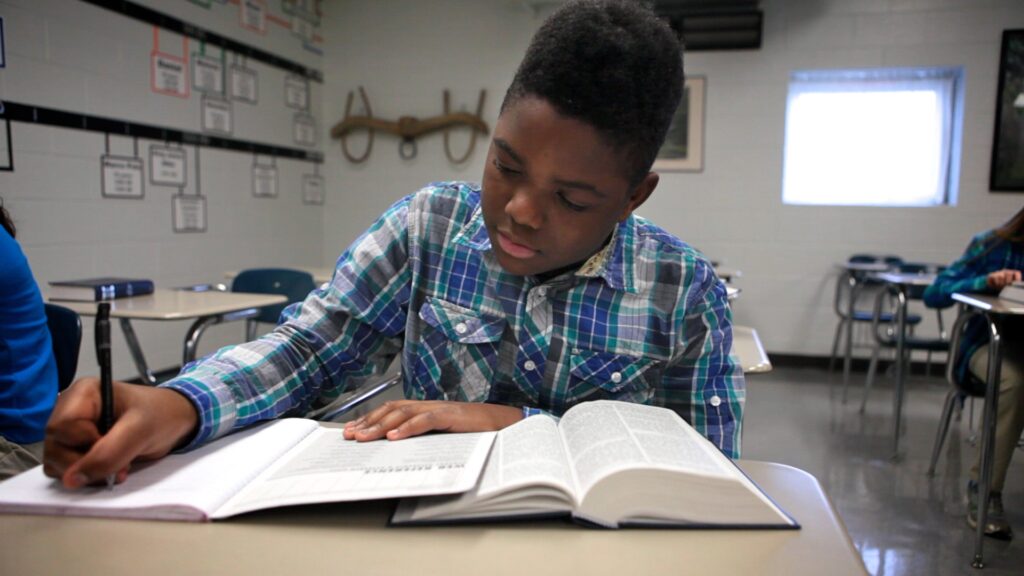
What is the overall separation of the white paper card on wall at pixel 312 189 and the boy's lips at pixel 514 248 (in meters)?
4.72

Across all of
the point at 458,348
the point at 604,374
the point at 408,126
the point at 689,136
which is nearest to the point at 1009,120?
the point at 689,136

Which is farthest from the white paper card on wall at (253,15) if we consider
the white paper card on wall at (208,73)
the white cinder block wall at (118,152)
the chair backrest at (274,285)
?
the chair backrest at (274,285)

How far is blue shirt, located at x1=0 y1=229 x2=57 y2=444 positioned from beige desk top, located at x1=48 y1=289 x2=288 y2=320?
61 centimetres

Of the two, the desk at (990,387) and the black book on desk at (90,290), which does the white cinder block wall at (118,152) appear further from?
the desk at (990,387)

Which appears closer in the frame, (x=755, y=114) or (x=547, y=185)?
(x=547, y=185)

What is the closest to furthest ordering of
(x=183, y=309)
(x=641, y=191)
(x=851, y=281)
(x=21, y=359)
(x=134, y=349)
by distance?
(x=641, y=191), (x=21, y=359), (x=183, y=309), (x=134, y=349), (x=851, y=281)

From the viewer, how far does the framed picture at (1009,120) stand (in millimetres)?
4379

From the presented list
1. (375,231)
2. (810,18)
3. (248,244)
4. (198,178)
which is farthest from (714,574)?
(810,18)

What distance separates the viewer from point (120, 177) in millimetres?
3459

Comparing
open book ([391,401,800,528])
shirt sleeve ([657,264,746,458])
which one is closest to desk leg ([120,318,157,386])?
shirt sleeve ([657,264,746,458])

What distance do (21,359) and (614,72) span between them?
55.0 inches

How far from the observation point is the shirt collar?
3.13ft

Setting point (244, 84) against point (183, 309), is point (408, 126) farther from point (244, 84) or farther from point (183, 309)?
point (183, 309)

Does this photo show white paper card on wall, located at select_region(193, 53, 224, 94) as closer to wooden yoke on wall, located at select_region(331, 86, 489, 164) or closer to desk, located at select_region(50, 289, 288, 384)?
wooden yoke on wall, located at select_region(331, 86, 489, 164)
